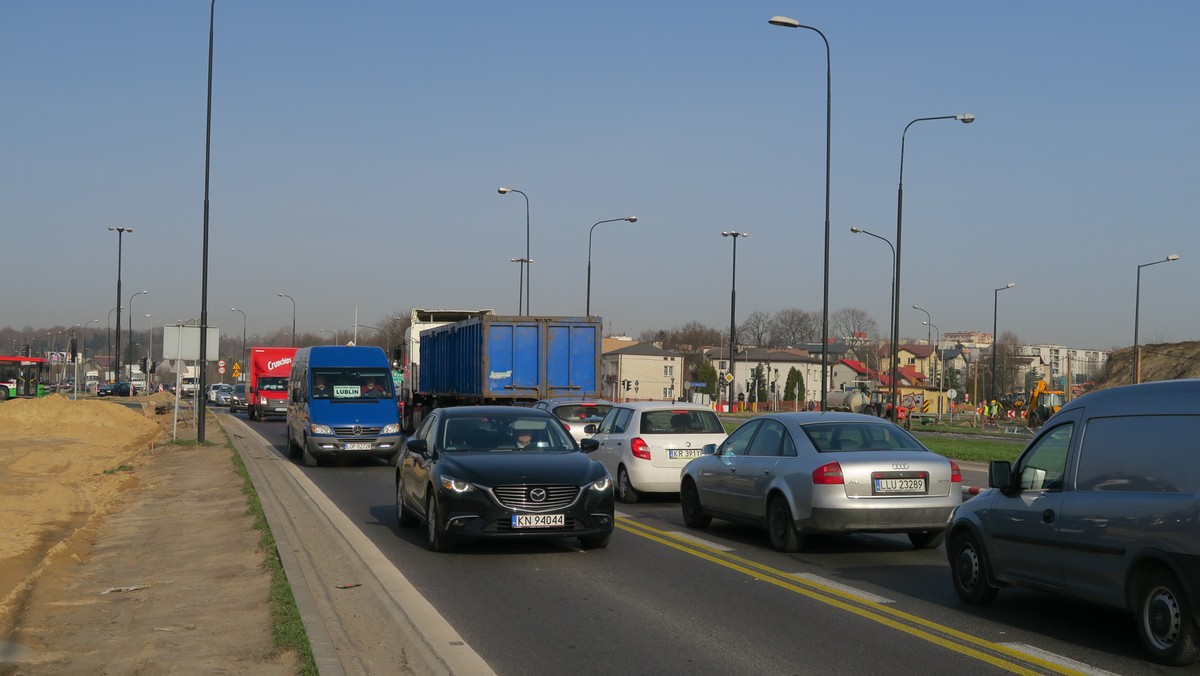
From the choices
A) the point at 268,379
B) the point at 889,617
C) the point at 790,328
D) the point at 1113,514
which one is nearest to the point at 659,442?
the point at 889,617

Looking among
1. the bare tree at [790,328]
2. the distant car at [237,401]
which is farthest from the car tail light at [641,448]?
the bare tree at [790,328]

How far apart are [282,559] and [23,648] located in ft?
10.3

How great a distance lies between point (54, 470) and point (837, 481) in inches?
798

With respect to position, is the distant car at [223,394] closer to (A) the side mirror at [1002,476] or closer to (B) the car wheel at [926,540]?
(B) the car wheel at [926,540]

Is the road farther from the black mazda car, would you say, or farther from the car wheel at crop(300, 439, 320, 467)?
the car wheel at crop(300, 439, 320, 467)

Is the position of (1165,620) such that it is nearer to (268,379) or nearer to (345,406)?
(345,406)

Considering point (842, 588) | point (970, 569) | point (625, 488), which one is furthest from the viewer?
point (625, 488)

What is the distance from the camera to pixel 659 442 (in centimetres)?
1741

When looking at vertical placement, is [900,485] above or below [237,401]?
above

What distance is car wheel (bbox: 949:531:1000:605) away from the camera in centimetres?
898

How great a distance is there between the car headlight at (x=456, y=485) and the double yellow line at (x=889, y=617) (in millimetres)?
2408

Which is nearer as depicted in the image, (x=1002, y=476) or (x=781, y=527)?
(x=1002, y=476)

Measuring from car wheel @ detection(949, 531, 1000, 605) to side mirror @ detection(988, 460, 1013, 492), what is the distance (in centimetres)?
60

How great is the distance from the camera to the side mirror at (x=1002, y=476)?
28.1 ft
